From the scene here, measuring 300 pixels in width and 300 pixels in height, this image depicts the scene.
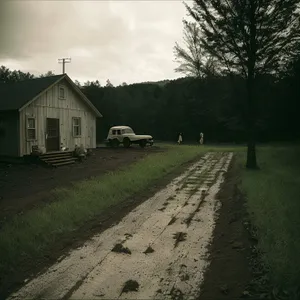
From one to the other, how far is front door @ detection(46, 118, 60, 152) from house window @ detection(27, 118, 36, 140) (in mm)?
1034

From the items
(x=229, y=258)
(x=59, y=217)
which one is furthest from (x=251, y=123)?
(x=229, y=258)

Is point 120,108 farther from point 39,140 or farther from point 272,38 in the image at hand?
point 272,38

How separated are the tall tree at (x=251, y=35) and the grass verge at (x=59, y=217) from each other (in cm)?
723

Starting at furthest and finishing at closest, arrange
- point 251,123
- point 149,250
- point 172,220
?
point 251,123 < point 172,220 < point 149,250

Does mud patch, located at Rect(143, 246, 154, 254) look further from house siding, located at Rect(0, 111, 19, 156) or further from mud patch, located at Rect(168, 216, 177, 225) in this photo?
house siding, located at Rect(0, 111, 19, 156)

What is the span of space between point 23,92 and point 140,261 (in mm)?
16859

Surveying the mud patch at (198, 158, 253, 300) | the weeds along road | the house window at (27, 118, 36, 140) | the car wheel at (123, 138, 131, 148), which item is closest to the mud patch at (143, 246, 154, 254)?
the weeds along road

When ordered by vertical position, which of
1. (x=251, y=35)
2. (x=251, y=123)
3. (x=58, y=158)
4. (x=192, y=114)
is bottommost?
(x=58, y=158)

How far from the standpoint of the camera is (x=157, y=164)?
1636 cm

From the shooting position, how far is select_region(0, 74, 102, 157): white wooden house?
1773cm

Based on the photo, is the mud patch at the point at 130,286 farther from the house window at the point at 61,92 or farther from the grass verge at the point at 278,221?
the house window at the point at 61,92

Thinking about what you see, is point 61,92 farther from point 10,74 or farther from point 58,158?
point 10,74

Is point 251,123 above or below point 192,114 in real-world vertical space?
below

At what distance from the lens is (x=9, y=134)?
17984 mm
